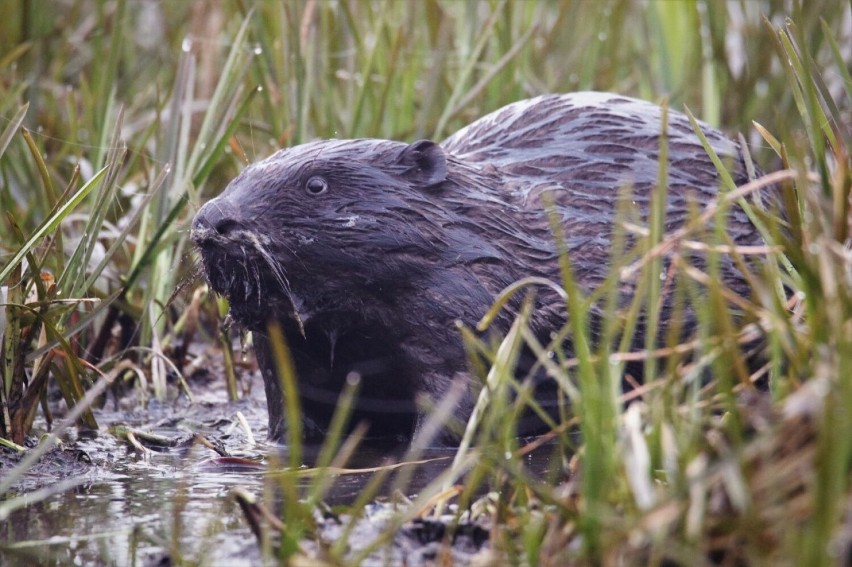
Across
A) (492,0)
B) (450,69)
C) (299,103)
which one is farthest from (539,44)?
(299,103)

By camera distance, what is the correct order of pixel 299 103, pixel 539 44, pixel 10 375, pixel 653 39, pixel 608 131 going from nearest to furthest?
pixel 10 375
pixel 608 131
pixel 299 103
pixel 653 39
pixel 539 44

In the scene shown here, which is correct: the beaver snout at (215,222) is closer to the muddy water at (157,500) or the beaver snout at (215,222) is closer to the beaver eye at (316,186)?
the beaver eye at (316,186)

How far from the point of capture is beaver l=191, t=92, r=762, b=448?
3520mm

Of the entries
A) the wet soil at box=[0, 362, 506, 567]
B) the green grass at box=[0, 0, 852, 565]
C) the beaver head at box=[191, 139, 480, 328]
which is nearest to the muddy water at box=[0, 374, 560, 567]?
the wet soil at box=[0, 362, 506, 567]

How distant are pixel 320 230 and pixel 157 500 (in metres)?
0.89

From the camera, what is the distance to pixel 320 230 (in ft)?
11.6

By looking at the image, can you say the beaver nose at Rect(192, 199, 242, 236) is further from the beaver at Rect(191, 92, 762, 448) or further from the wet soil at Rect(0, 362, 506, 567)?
the wet soil at Rect(0, 362, 506, 567)

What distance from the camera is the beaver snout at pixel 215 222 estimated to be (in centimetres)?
339

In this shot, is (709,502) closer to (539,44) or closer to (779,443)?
(779,443)

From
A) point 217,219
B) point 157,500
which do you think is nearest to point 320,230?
point 217,219

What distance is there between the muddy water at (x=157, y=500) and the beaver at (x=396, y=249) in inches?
10.1

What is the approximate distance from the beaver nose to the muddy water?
60cm

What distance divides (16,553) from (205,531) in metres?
0.37

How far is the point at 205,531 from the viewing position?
106 inches
